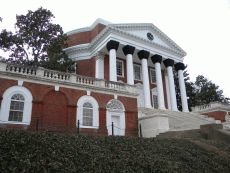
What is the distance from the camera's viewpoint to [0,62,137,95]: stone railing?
14453 millimetres

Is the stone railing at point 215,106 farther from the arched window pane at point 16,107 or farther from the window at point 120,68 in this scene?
the arched window pane at point 16,107

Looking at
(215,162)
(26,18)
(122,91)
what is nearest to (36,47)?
(26,18)

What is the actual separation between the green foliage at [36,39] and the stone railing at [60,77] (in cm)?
547

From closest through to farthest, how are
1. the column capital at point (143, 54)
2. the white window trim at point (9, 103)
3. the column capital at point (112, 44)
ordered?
the white window trim at point (9, 103)
the column capital at point (112, 44)
the column capital at point (143, 54)

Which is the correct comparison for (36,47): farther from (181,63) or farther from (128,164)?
(181,63)

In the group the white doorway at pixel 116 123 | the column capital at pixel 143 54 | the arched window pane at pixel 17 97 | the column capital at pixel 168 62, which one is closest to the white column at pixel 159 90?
the column capital at pixel 143 54

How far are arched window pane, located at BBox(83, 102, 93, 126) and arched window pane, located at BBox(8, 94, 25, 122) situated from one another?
4.33 metres

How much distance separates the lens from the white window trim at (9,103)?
1349cm

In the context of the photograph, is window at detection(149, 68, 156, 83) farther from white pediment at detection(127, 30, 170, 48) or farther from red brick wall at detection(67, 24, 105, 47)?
red brick wall at detection(67, 24, 105, 47)

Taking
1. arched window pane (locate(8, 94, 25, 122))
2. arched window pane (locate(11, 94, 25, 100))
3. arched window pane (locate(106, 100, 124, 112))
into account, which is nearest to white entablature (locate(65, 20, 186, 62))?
arched window pane (locate(106, 100, 124, 112))

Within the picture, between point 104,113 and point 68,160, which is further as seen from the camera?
point 104,113

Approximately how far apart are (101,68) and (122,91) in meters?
10.6

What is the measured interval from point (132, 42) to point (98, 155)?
2161 cm

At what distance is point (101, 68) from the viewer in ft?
91.7
